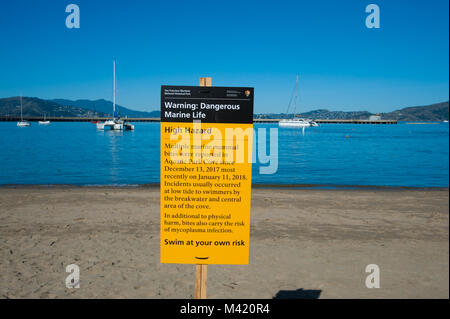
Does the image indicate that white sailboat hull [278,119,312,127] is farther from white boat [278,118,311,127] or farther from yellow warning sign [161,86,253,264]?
yellow warning sign [161,86,253,264]

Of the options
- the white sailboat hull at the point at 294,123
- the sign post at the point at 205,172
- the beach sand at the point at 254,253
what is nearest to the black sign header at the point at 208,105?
the sign post at the point at 205,172

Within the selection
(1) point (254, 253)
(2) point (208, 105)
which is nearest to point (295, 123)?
(1) point (254, 253)

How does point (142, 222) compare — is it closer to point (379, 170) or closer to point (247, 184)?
point (247, 184)

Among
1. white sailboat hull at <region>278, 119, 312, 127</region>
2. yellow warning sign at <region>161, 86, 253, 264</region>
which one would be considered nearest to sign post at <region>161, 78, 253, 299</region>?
yellow warning sign at <region>161, 86, 253, 264</region>

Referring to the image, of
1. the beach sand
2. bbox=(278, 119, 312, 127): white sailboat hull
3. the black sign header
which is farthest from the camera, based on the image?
bbox=(278, 119, 312, 127): white sailboat hull

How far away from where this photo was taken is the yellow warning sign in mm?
3361

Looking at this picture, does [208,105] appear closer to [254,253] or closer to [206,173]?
[206,173]

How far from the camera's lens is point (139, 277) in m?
5.88

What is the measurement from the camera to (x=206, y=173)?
11.2ft

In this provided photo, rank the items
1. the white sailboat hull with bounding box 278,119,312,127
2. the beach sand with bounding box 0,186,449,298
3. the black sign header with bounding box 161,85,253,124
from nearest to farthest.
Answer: the black sign header with bounding box 161,85,253,124
the beach sand with bounding box 0,186,449,298
the white sailboat hull with bounding box 278,119,312,127

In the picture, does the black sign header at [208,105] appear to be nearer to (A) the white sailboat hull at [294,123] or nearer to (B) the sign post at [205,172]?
(B) the sign post at [205,172]

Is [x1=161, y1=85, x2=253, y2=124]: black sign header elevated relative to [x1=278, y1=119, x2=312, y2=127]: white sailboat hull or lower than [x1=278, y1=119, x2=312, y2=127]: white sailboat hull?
lower

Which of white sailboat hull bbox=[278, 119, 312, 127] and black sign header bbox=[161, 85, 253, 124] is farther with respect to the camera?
white sailboat hull bbox=[278, 119, 312, 127]

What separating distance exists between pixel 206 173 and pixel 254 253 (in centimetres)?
414
